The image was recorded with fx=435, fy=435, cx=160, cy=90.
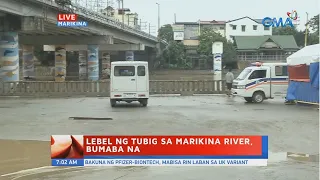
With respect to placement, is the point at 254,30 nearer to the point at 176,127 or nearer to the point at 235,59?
the point at 235,59

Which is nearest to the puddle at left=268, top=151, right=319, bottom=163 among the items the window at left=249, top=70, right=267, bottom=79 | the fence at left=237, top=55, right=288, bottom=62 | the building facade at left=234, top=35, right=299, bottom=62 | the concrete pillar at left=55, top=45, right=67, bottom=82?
the window at left=249, top=70, right=267, bottom=79

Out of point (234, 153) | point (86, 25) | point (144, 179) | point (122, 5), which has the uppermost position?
point (122, 5)

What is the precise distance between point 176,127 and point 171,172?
6.03m

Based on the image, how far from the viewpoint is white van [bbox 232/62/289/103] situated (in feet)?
72.6

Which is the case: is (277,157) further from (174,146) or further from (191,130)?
(191,130)

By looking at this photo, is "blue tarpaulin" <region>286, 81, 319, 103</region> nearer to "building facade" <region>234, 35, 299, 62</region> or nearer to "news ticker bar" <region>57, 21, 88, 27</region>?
"news ticker bar" <region>57, 21, 88, 27</region>

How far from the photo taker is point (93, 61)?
58.7m

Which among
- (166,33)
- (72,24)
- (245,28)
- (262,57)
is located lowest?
(262,57)

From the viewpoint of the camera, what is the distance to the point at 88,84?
29.7m

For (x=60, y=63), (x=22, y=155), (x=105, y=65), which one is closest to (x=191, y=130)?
(x=22, y=155)

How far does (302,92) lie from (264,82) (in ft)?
7.34

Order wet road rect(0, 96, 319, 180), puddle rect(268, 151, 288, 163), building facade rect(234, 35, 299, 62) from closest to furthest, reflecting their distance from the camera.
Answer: wet road rect(0, 96, 319, 180) → puddle rect(268, 151, 288, 163) → building facade rect(234, 35, 299, 62)

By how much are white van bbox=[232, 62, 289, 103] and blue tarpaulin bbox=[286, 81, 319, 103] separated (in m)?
0.89

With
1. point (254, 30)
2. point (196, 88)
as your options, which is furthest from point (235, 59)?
point (196, 88)
